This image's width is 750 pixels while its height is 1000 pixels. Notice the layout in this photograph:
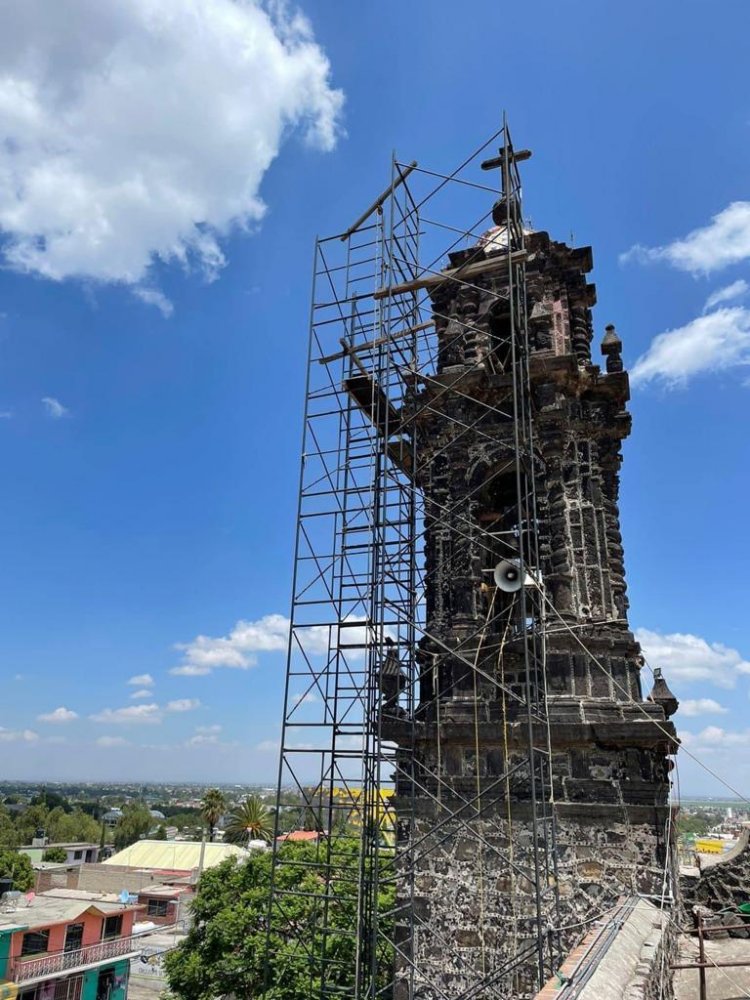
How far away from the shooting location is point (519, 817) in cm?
922

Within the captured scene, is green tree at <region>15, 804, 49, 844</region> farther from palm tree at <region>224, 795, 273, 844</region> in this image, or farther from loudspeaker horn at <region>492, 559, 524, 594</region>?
loudspeaker horn at <region>492, 559, 524, 594</region>

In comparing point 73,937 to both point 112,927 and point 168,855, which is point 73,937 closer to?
point 112,927

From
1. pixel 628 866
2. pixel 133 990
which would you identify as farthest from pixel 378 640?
pixel 133 990

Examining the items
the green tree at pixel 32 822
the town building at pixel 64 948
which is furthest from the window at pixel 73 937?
the green tree at pixel 32 822

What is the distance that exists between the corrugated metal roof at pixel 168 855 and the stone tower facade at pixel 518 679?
41.4m

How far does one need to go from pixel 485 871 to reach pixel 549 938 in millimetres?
1089

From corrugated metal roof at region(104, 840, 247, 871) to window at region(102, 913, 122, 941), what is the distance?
16427 mm

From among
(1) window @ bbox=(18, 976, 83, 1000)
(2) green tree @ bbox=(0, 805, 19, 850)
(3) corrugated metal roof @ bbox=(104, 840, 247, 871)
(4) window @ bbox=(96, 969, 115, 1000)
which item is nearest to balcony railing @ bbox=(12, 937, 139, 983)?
(1) window @ bbox=(18, 976, 83, 1000)

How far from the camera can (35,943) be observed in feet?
84.5

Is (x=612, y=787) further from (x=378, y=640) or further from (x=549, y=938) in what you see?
(x=378, y=640)


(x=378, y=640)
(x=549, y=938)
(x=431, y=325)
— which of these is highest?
(x=431, y=325)

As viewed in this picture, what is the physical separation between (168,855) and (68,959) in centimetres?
2358

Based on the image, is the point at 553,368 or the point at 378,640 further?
the point at 553,368

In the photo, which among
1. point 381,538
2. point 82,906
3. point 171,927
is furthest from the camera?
point 171,927
